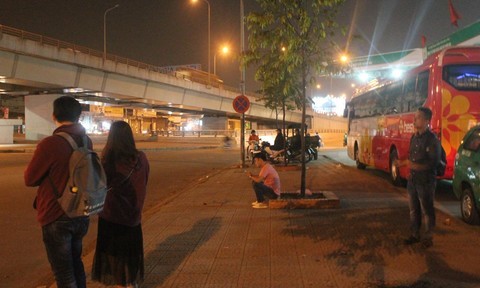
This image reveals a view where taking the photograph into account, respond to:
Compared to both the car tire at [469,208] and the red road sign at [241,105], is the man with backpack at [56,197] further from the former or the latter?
the red road sign at [241,105]

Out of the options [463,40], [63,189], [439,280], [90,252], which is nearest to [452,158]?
[439,280]

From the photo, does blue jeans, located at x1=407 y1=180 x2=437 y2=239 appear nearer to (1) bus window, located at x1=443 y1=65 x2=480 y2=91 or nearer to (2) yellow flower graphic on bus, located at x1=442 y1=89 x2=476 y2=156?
(2) yellow flower graphic on bus, located at x1=442 y1=89 x2=476 y2=156

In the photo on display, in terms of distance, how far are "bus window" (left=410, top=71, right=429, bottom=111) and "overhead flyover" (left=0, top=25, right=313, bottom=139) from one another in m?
24.2

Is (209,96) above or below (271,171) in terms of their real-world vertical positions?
above

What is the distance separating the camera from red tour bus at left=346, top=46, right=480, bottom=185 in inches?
411

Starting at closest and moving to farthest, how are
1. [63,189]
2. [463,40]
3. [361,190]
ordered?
[63,189] → [361,190] → [463,40]

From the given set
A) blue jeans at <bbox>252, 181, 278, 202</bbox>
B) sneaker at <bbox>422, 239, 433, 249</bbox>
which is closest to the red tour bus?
blue jeans at <bbox>252, 181, 278, 202</bbox>

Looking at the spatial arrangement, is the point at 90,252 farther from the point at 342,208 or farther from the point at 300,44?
the point at 300,44

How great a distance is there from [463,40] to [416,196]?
70.7ft

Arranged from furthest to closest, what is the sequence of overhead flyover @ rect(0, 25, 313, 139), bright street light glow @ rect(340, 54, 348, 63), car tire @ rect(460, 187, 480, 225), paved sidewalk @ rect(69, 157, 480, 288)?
overhead flyover @ rect(0, 25, 313, 139) < bright street light glow @ rect(340, 54, 348, 63) < car tire @ rect(460, 187, 480, 225) < paved sidewalk @ rect(69, 157, 480, 288)

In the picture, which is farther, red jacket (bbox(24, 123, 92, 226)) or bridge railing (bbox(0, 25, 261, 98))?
bridge railing (bbox(0, 25, 261, 98))

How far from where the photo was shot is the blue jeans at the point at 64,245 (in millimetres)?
3531

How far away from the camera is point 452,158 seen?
414 inches

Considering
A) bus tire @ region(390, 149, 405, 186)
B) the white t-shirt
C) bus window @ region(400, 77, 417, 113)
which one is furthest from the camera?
bus tire @ region(390, 149, 405, 186)
